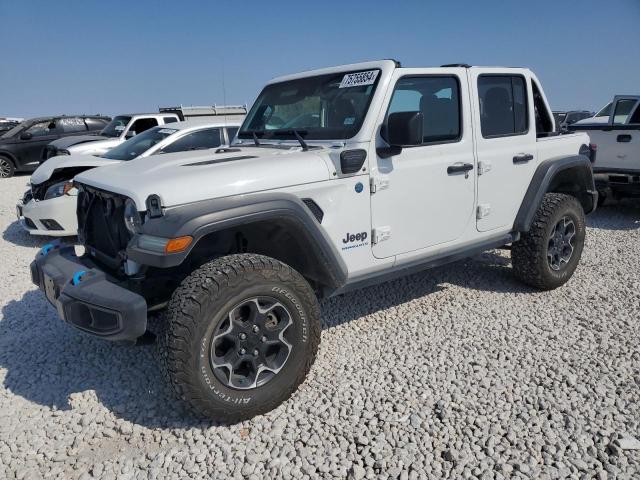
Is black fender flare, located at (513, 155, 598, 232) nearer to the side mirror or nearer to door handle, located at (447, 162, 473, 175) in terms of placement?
door handle, located at (447, 162, 473, 175)

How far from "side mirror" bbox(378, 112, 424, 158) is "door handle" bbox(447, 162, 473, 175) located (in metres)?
0.64

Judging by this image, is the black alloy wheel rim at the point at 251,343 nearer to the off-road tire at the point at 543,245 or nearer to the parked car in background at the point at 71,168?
the off-road tire at the point at 543,245

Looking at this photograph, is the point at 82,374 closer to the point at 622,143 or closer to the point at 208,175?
the point at 208,175

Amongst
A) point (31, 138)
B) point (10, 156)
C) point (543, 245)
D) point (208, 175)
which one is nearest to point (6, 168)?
point (10, 156)

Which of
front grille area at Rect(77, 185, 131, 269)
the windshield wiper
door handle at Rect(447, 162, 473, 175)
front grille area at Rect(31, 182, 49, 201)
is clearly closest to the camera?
front grille area at Rect(77, 185, 131, 269)

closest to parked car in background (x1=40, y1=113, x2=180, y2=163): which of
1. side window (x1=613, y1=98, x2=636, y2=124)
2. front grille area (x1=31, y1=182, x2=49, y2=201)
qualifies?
front grille area (x1=31, y1=182, x2=49, y2=201)

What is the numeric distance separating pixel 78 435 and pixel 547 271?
3832mm

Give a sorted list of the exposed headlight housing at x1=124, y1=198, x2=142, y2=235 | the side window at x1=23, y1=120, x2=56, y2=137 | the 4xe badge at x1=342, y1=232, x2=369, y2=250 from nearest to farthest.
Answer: the exposed headlight housing at x1=124, y1=198, x2=142, y2=235, the 4xe badge at x1=342, y1=232, x2=369, y2=250, the side window at x1=23, y1=120, x2=56, y2=137

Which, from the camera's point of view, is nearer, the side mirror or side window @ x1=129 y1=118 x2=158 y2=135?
the side mirror

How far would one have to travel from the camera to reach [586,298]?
447 centimetres

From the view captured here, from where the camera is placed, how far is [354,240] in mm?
3160

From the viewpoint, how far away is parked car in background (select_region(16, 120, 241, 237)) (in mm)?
6258

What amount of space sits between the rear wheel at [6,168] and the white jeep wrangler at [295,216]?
494 inches

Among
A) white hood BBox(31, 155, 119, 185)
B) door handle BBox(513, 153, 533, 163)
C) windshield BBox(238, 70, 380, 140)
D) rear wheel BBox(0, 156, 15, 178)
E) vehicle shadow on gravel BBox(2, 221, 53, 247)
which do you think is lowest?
vehicle shadow on gravel BBox(2, 221, 53, 247)
